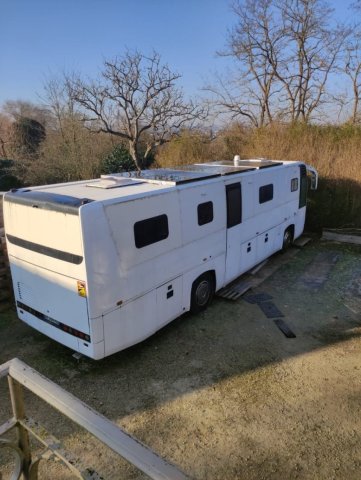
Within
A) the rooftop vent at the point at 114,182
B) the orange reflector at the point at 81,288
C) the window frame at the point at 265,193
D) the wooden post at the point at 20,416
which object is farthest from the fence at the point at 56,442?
the window frame at the point at 265,193

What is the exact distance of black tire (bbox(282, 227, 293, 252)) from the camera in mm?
9810

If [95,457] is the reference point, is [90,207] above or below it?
above

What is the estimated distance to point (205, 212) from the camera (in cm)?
621

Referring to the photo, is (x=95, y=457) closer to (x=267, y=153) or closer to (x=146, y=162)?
(x=267, y=153)

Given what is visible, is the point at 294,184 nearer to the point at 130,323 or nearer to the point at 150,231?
the point at 150,231

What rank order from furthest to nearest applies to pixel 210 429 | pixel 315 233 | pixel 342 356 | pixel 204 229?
pixel 315 233 < pixel 204 229 < pixel 342 356 < pixel 210 429

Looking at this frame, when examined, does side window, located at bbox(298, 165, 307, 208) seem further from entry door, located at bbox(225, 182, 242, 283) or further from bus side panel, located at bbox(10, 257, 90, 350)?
bus side panel, located at bbox(10, 257, 90, 350)

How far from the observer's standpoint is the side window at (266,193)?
790 cm

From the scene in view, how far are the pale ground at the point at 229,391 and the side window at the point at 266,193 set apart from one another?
7.80 ft

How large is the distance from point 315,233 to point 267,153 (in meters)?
3.45

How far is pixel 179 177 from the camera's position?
6.34m

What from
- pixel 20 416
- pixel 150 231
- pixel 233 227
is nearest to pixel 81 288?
pixel 150 231

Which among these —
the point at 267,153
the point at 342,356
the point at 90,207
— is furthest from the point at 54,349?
the point at 267,153

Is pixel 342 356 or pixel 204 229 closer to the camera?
pixel 342 356
